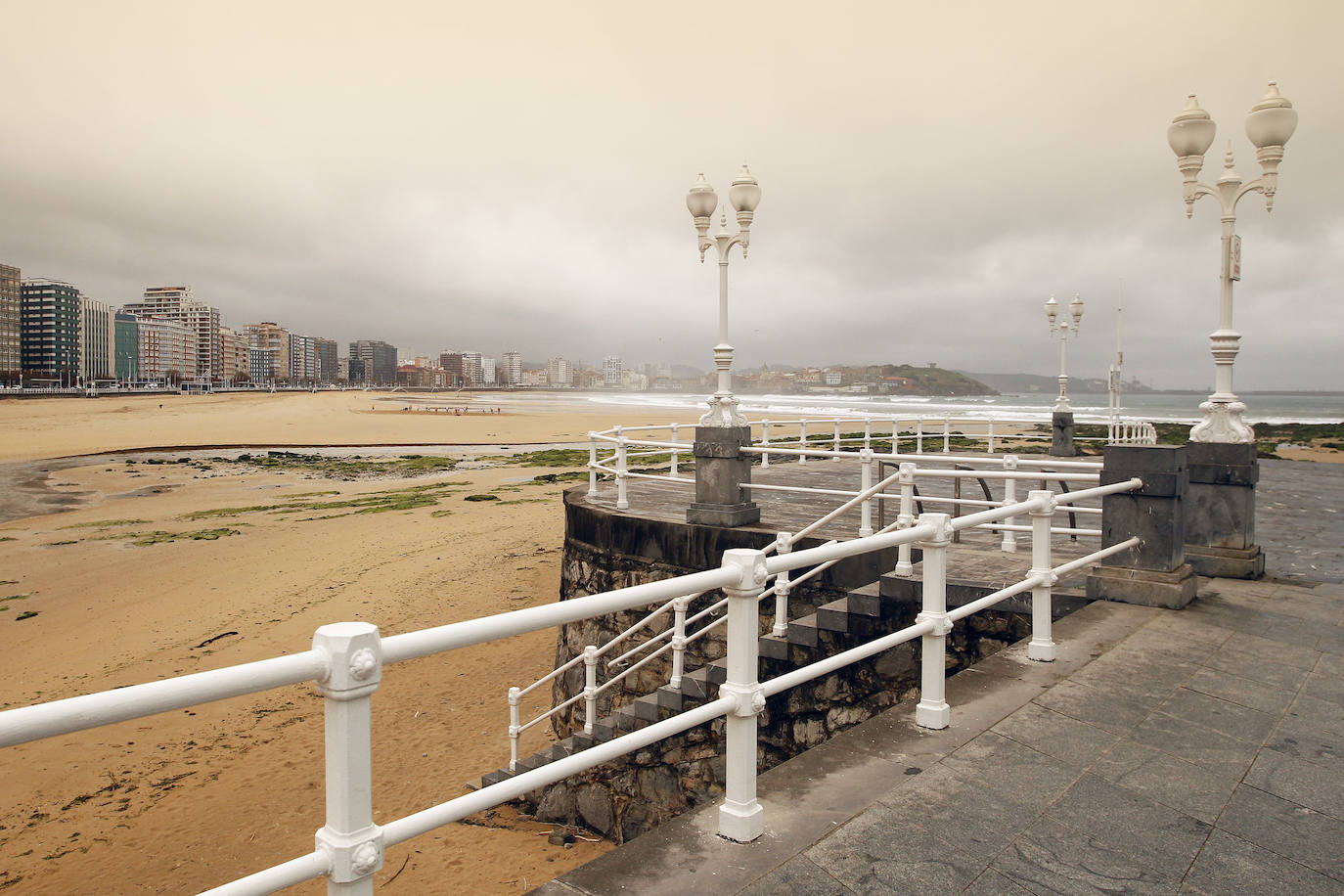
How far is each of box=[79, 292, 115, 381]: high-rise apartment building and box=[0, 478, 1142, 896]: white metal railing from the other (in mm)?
189477

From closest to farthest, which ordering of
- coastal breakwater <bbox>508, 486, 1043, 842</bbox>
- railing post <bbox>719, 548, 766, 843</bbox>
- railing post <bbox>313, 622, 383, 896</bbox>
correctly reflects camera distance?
railing post <bbox>313, 622, 383, 896</bbox> → railing post <bbox>719, 548, 766, 843</bbox> → coastal breakwater <bbox>508, 486, 1043, 842</bbox>

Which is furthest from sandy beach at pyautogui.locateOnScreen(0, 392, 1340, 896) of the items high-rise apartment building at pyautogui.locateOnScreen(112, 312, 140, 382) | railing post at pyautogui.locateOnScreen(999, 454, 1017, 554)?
high-rise apartment building at pyautogui.locateOnScreen(112, 312, 140, 382)

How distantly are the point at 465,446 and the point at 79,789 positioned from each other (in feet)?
125

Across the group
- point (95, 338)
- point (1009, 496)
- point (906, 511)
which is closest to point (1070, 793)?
point (906, 511)

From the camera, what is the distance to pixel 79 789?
27.2ft

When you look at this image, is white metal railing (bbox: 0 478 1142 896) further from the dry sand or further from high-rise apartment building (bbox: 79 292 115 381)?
high-rise apartment building (bbox: 79 292 115 381)

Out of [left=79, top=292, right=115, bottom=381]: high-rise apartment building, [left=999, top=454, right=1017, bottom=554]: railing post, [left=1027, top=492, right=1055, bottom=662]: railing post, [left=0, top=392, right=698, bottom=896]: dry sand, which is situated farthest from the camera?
[left=79, top=292, right=115, bottom=381]: high-rise apartment building

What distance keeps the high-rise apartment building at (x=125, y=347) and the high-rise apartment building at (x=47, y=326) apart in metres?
19.9

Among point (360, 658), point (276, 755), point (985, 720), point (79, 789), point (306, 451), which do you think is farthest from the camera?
point (306, 451)

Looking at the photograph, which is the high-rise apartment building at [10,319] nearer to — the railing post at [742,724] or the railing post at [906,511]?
the railing post at [906,511]

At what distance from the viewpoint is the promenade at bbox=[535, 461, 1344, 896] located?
283 centimetres

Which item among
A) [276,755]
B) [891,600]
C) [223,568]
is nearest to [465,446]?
[223,568]

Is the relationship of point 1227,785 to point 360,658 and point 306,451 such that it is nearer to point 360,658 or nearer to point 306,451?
point 360,658

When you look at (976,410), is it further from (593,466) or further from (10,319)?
(10,319)
